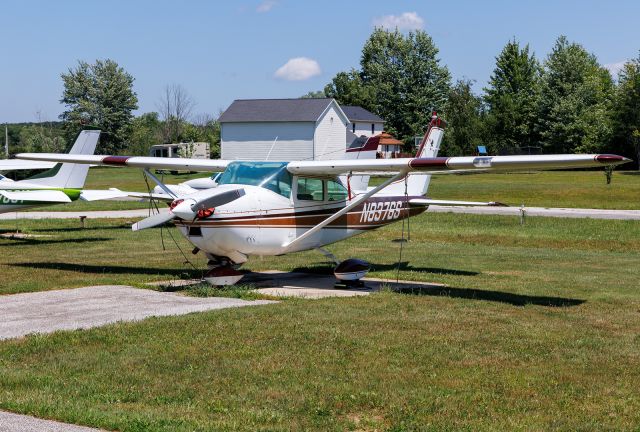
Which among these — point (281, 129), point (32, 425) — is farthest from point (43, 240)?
point (281, 129)

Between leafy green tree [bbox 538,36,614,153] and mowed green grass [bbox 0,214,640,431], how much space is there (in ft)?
215

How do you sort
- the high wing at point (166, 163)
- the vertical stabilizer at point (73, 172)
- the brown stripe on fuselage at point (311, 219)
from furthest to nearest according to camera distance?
the vertical stabilizer at point (73, 172)
the high wing at point (166, 163)
the brown stripe on fuselage at point (311, 219)

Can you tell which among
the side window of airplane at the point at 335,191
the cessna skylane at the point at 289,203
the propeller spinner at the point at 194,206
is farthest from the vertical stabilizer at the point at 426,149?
the propeller spinner at the point at 194,206

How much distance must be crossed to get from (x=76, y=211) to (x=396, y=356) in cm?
2830

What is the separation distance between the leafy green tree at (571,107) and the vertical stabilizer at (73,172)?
6121cm

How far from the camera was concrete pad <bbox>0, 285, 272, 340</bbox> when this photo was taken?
39.1 ft

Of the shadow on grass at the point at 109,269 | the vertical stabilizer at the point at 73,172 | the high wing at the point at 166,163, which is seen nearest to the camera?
the high wing at the point at 166,163

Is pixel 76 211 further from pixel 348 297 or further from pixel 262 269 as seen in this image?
pixel 348 297

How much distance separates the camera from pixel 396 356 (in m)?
9.96

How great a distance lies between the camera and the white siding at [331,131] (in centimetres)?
7925

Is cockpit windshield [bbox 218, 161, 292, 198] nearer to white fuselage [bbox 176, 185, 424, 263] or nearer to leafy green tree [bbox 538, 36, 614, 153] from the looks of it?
white fuselage [bbox 176, 185, 424, 263]

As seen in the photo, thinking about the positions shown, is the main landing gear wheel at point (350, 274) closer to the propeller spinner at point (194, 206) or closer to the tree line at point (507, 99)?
the propeller spinner at point (194, 206)

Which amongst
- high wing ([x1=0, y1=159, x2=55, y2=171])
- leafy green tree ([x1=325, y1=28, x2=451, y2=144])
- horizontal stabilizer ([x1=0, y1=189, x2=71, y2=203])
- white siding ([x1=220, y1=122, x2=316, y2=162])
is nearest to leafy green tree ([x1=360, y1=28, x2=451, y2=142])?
leafy green tree ([x1=325, y1=28, x2=451, y2=144])

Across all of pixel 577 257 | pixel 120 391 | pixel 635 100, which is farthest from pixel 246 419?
pixel 635 100
